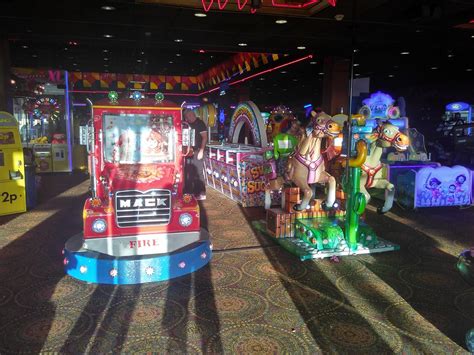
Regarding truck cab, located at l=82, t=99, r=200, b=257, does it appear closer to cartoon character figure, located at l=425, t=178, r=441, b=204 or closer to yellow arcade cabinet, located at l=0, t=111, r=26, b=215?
yellow arcade cabinet, located at l=0, t=111, r=26, b=215

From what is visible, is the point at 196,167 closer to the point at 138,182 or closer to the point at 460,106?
the point at 138,182

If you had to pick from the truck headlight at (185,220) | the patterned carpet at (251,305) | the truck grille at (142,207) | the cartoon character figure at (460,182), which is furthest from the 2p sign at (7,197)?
the cartoon character figure at (460,182)

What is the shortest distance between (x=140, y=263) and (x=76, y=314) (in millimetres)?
698

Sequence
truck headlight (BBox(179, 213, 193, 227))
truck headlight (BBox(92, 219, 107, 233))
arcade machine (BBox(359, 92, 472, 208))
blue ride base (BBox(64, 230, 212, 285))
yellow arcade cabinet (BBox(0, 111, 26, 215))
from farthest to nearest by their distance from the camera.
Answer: arcade machine (BBox(359, 92, 472, 208)) → yellow arcade cabinet (BBox(0, 111, 26, 215)) → truck headlight (BBox(179, 213, 193, 227)) → truck headlight (BBox(92, 219, 107, 233)) → blue ride base (BBox(64, 230, 212, 285))

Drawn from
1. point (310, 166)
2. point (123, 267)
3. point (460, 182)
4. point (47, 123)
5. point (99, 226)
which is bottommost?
point (123, 267)

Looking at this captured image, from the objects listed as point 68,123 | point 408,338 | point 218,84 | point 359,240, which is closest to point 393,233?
point 359,240

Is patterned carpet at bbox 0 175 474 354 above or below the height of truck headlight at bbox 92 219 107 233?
below

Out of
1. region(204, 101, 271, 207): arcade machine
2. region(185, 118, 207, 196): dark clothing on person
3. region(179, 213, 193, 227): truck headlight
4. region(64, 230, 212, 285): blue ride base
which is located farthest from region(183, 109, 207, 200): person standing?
region(64, 230, 212, 285): blue ride base

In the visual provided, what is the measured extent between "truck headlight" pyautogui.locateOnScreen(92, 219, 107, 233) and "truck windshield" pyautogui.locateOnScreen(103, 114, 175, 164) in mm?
712

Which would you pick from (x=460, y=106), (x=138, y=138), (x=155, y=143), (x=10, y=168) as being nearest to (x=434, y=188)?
(x=155, y=143)

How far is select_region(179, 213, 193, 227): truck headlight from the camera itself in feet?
12.5

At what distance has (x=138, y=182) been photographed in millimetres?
3828

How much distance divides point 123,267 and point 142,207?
57 cm

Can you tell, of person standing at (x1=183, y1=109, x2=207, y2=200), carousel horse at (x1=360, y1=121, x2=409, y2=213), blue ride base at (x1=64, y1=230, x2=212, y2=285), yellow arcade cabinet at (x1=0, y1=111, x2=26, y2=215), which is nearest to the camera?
blue ride base at (x1=64, y1=230, x2=212, y2=285)
